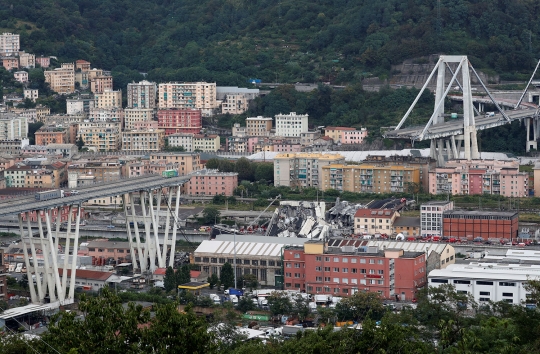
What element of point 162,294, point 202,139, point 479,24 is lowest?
point 162,294

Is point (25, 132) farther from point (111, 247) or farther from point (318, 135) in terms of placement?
point (111, 247)

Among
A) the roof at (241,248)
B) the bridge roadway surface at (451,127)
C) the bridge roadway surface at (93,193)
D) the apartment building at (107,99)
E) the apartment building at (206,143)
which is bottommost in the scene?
the roof at (241,248)

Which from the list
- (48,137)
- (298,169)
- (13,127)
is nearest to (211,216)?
(298,169)

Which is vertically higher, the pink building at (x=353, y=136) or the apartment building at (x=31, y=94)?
the apartment building at (x=31, y=94)

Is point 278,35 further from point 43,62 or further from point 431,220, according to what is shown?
Answer: point 431,220

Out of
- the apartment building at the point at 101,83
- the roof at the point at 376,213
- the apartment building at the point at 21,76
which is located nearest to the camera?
the roof at the point at 376,213

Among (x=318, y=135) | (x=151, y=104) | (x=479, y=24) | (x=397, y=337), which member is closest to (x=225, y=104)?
(x=151, y=104)

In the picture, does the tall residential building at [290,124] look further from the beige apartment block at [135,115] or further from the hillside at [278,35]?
the hillside at [278,35]

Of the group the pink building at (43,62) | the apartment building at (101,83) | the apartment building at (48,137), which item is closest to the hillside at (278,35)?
the pink building at (43,62)
